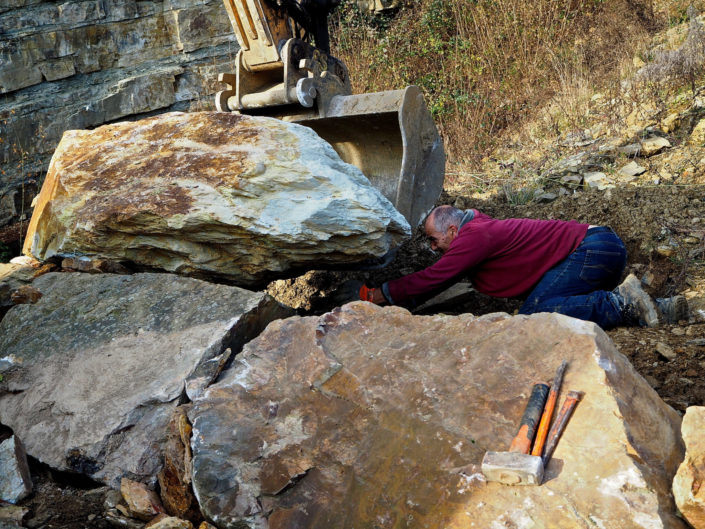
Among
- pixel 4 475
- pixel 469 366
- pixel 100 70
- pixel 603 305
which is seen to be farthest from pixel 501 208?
pixel 100 70

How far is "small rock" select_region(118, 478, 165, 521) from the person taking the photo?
2.16 m

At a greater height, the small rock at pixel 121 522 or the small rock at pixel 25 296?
the small rock at pixel 25 296

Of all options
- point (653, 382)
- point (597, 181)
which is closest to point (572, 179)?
point (597, 181)

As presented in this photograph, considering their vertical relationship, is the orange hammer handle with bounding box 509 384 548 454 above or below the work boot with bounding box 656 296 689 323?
above

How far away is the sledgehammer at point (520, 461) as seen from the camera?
1.68m

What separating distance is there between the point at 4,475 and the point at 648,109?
19.9 feet

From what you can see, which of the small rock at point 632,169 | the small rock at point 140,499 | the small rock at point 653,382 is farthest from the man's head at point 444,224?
the small rock at point 632,169

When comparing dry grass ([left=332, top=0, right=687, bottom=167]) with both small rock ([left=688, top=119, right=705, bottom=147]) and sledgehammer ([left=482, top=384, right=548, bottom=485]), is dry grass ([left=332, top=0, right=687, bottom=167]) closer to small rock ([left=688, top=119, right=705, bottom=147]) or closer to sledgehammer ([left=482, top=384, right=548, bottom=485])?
small rock ([left=688, top=119, right=705, bottom=147])

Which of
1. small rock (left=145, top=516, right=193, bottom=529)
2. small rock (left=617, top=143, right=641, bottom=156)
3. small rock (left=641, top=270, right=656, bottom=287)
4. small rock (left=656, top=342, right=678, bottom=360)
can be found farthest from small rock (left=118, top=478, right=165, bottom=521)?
small rock (left=617, top=143, right=641, bottom=156)

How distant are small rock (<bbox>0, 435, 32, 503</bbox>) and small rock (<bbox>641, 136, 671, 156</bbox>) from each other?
511 centimetres

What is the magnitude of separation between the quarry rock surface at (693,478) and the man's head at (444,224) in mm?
1994

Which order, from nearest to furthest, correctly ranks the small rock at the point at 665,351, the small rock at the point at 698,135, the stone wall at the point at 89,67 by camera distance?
the small rock at the point at 665,351 → the small rock at the point at 698,135 → the stone wall at the point at 89,67

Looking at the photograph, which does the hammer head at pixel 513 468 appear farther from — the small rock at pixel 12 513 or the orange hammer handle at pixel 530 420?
the small rock at pixel 12 513

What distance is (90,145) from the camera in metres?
3.87
